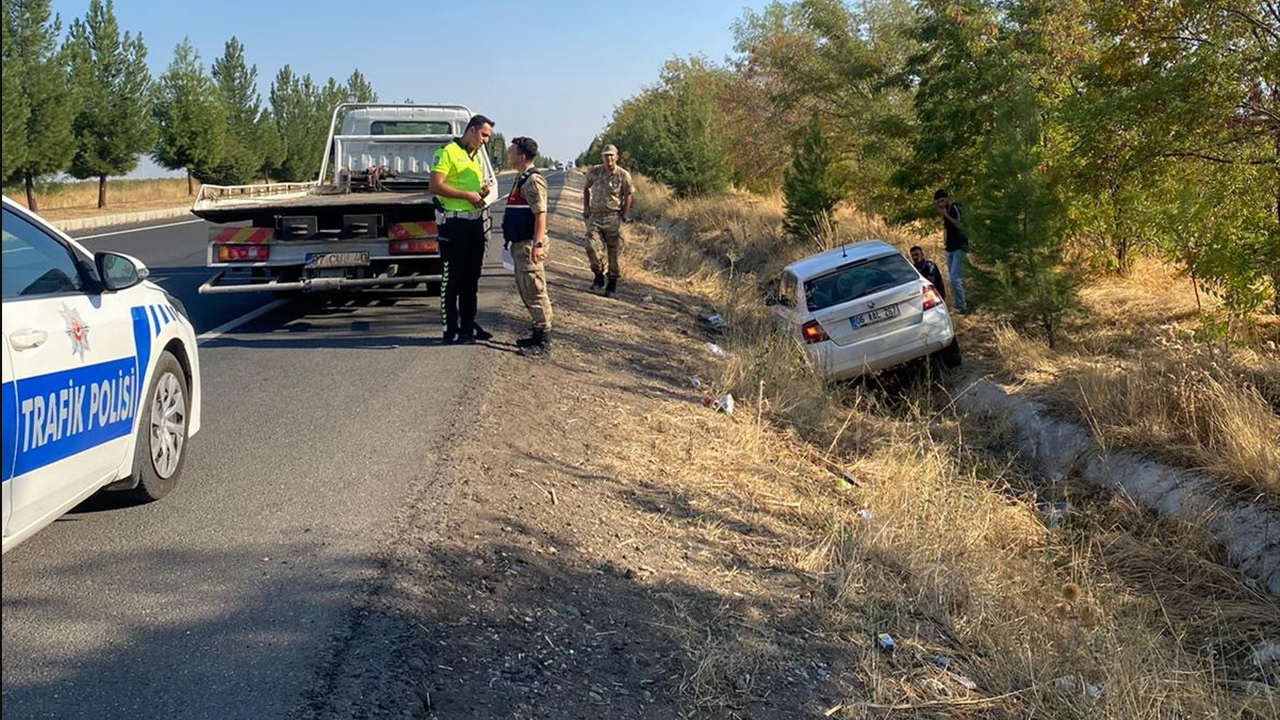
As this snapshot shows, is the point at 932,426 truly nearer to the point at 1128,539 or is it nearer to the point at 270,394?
the point at 1128,539

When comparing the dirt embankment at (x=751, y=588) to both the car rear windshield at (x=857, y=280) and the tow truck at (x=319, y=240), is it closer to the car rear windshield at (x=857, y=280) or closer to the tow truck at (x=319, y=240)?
the tow truck at (x=319, y=240)

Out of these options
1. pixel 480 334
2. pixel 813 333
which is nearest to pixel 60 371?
pixel 480 334

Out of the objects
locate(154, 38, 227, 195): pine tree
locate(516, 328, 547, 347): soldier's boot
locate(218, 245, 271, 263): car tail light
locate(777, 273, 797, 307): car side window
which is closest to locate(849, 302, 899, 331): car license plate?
locate(777, 273, 797, 307): car side window

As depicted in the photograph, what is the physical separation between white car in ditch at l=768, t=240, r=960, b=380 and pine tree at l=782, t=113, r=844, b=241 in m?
9.85

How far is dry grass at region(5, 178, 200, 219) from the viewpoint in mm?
33406

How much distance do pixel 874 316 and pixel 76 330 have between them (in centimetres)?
782

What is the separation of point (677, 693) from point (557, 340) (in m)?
6.29

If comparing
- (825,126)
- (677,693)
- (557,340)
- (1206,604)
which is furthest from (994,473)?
(825,126)

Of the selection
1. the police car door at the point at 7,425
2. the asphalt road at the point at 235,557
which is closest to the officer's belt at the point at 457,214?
the asphalt road at the point at 235,557

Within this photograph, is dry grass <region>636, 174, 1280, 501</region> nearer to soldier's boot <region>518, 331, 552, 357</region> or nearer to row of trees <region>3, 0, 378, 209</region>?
soldier's boot <region>518, 331, 552, 357</region>

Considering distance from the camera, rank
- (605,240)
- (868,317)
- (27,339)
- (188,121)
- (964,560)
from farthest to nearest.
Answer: (188,121) → (605,240) → (868,317) → (964,560) → (27,339)

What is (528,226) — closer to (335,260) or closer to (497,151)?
(335,260)

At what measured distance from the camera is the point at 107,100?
35.8m

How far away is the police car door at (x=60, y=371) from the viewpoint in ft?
11.5
